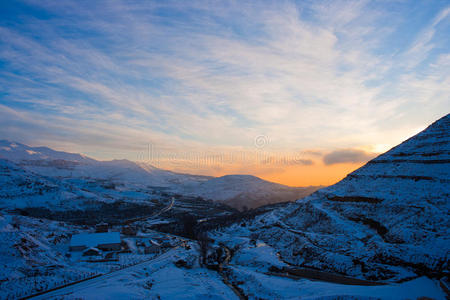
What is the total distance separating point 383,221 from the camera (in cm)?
4997

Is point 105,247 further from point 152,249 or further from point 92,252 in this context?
point 152,249

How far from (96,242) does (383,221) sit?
62804mm

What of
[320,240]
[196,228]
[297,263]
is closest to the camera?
[297,263]

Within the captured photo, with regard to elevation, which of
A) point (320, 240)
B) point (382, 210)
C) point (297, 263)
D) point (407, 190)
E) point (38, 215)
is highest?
point (407, 190)

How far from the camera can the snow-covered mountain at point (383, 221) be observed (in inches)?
1446

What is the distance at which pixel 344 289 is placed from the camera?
97.9 feet

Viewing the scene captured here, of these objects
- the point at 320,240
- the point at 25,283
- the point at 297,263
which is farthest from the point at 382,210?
the point at 25,283

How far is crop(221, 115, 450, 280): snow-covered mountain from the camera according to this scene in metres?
36.7

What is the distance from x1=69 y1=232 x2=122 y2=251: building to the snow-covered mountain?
37.8 metres

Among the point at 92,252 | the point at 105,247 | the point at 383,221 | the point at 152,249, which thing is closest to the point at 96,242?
the point at 105,247

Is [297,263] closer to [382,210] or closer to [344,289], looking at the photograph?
[344,289]

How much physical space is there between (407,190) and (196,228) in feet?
237

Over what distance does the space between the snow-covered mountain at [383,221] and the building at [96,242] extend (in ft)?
124

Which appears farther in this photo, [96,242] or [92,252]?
[96,242]
